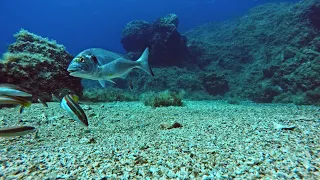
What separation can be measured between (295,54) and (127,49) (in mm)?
17062

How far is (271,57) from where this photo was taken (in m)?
15.1

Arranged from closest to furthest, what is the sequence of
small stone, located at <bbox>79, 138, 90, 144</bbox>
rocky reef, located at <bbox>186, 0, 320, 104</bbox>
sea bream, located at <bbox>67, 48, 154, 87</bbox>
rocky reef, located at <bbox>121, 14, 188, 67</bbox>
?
sea bream, located at <bbox>67, 48, 154, 87</bbox>
small stone, located at <bbox>79, 138, 90, 144</bbox>
rocky reef, located at <bbox>186, 0, 320, 104</bbox>
rocky reef, located at <bbox>121, 14, 188, 67</bbox>

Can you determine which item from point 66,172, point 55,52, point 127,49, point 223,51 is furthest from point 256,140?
point 127,49

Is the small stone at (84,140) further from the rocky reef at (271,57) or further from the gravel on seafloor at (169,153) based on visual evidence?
the rocky reef at (271,57)

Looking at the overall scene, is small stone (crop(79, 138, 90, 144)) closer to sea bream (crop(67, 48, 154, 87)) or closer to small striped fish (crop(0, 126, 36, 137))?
small striped fish (crop(0, 126, 36, 137))

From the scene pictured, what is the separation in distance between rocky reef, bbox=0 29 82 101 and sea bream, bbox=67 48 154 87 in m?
4.06

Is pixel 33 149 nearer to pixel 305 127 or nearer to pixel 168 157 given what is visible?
pixel 168 157

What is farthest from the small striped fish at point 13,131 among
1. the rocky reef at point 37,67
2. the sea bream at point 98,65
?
the rocky reef at point 37,67

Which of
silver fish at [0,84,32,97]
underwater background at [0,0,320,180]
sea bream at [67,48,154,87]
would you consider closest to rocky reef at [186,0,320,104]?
underwater background at [0,0,320,180]

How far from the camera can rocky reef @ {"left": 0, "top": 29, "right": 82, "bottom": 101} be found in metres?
6.29

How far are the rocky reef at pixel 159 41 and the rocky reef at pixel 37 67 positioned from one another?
10.4 m

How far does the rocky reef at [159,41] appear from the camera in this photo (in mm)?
18109

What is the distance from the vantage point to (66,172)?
193 cm

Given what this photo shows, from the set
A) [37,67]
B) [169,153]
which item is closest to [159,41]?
[37,67]
